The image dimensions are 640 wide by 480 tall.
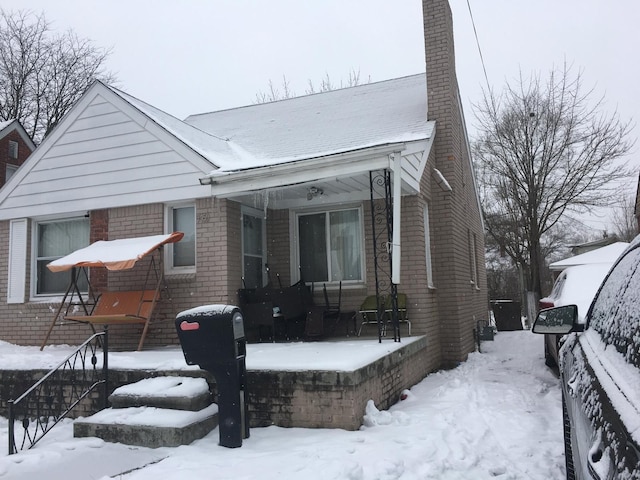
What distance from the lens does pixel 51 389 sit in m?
6.43

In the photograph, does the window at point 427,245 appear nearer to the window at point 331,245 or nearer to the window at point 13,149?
the window at point 331,245

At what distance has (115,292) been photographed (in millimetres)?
8734

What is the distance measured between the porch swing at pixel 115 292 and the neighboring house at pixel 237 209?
298 millimetres

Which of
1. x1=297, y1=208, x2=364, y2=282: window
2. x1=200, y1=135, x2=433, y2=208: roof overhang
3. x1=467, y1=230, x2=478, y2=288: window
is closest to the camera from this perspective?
x1=200, y1=135, x2=433, y2=208: roof overhang

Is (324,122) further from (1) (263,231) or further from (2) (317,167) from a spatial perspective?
(2) (317,167)

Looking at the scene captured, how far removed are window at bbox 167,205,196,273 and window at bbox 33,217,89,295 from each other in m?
1.84

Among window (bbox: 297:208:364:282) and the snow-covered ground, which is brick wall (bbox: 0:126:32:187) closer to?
window (bbox: 297:208:364:282)

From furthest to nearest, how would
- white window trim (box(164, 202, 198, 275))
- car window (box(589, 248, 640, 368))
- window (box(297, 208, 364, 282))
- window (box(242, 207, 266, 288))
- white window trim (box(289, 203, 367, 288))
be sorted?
1. window (box(297, 208, 364, 282))
2. white window trim (box(289, 203, 367, 288))
3. window (box(242, 207, 266, 288))
4. white window trim (box(164, 202, 198, 275))
5. car window (box(589, 248, 640, 368))

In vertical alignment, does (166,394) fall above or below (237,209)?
below

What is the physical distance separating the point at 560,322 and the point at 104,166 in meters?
7.96

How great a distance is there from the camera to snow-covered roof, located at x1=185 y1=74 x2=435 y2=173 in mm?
9320

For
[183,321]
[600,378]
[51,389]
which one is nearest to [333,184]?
[183,321]

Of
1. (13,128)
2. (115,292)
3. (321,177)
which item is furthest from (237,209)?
(13,128)

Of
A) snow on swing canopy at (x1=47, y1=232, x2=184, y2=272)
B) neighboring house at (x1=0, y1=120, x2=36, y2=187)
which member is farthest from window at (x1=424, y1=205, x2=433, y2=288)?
neighboring house at (x1=0, y1=120, x2=36, y2=187)
